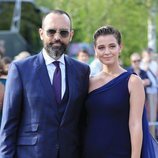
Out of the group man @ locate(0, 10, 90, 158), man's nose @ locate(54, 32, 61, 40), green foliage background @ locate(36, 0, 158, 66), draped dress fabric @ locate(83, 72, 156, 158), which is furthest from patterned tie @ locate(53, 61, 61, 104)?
green foliage background @ locate(36, 0, 158, 66)

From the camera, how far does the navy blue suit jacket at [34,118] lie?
4.21 meters

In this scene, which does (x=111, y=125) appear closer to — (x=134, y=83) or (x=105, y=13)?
(x=134, y=83)

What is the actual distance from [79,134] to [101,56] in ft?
2.27

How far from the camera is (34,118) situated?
166 inches

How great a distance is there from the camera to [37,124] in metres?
4.21

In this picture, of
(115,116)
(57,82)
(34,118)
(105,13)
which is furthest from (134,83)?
(105,13)

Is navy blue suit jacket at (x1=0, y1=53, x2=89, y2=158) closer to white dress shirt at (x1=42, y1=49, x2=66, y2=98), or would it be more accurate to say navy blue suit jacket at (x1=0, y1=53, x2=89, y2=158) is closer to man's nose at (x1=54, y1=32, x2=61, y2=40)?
white dress shirt at (x1=42, y1=49, x2=66, y2=98)

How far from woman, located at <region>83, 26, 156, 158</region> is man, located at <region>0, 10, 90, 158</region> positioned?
190mm

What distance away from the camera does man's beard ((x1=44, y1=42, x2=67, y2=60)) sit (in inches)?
169

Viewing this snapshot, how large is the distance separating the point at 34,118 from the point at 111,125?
0.67 metres

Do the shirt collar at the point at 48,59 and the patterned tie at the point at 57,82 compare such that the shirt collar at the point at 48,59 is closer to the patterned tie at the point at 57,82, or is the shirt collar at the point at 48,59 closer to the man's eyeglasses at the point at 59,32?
the patterned tie at the point at 57,82

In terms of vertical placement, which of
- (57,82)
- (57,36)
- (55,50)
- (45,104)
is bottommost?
(45,104)

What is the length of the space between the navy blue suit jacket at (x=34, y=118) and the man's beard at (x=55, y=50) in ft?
0.38

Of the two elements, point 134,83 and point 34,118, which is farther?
point 134,83
